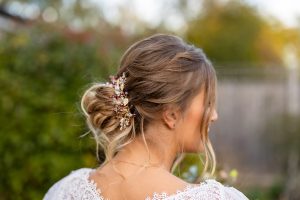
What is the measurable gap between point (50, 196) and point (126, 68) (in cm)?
69

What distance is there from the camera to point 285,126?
9.01 meters

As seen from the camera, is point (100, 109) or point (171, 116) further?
point (100, 109)

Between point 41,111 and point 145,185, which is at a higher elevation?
point 145,185

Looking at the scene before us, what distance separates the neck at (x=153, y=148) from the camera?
2.00 m

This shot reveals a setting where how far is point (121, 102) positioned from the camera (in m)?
2.12

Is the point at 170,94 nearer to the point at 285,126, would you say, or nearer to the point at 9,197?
the point at 9,197

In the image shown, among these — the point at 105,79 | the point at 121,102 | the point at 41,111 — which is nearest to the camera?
the point at 121,102

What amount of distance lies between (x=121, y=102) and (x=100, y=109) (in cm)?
19

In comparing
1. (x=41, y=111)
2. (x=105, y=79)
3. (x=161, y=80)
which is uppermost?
(x=161, y=80)

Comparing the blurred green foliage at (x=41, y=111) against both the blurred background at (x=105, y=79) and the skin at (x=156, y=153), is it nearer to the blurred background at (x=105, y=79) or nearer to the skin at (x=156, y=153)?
the blurred background at (x=105, y=79)

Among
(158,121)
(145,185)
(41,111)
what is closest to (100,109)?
(158,121)

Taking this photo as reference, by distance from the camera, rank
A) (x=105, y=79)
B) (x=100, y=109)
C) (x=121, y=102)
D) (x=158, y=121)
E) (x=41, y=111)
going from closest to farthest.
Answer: (x=158, y=121), (x=121, y=102), (x=100, y=109), (x=105, y=79), (x=41, y=111)

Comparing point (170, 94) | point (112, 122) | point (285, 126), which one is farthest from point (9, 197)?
point (285, 126)

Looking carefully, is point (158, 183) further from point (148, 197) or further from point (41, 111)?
point (41, 111)
